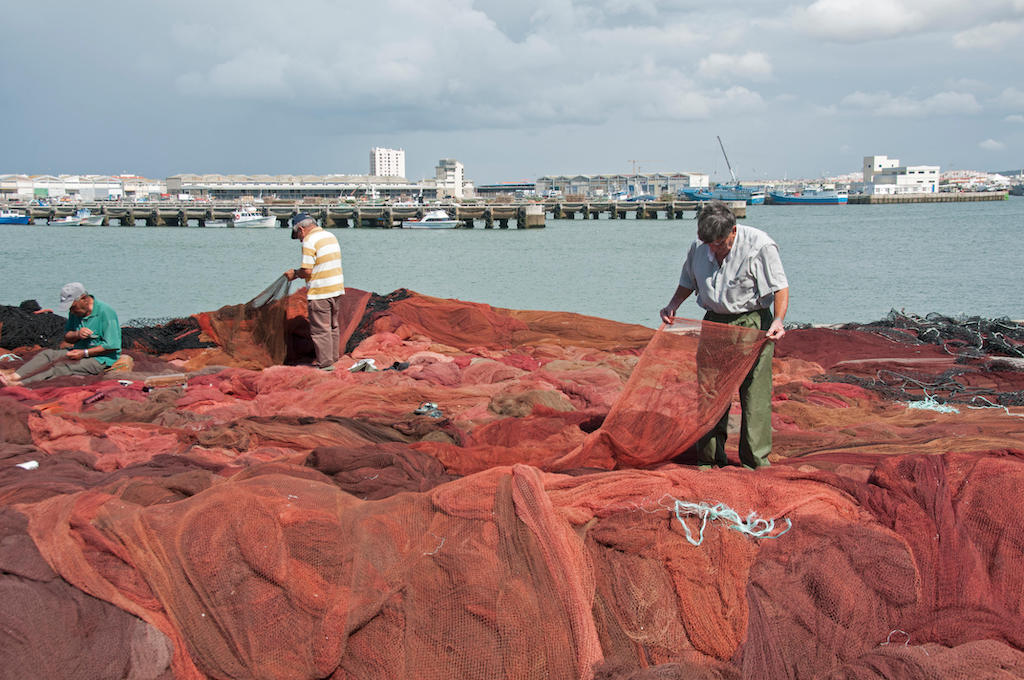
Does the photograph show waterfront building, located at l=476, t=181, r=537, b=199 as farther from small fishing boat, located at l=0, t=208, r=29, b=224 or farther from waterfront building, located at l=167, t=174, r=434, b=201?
small fishing boat, located at l=0, t=208, r=29, b=224

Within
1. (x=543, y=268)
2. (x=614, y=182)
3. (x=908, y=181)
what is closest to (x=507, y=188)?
(x=614, y=182)

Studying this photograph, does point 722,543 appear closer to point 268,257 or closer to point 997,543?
point 997,543

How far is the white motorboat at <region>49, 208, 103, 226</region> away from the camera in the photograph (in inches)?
2568

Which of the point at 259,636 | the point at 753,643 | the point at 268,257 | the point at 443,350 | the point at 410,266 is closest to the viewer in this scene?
the point at 753,643

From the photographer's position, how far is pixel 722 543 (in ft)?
10.9

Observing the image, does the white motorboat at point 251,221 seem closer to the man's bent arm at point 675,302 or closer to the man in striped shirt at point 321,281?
the man in striped shirt at point 321,281

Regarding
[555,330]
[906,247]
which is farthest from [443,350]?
[906,247]

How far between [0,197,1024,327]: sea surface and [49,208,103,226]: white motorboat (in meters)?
12.3

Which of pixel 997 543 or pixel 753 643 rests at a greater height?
pixel 997 543

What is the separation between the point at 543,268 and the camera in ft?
98.9

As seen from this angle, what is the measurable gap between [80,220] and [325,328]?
66.9 meters

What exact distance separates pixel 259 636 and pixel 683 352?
271 cm

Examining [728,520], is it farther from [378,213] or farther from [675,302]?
[378,213]

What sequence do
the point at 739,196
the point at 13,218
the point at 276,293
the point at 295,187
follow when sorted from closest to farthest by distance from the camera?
the point at 276,293 < the point at 13,218 < the point at 739,196 < the point at 295,187
